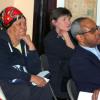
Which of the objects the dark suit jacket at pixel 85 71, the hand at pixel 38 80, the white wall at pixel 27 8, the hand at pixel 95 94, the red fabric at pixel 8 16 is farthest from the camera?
the white wall at pixel 27 8

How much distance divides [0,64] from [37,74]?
0.42 metres

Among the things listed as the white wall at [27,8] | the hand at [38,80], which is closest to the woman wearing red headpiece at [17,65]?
→ the hand at [38,80]

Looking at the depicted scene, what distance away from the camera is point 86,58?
109 inches

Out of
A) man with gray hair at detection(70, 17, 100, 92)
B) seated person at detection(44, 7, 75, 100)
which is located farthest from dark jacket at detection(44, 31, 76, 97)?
man with gray hair at detection(70, 17, 100, 92)

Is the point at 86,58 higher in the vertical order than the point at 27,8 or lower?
lower

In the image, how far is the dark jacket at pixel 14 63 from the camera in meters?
2.80

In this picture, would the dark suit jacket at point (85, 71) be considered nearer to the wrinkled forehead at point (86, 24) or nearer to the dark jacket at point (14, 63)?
the wrinkled forehead at point (86, 24)

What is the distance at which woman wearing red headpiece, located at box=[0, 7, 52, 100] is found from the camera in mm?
2785

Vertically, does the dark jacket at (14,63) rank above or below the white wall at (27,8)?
below

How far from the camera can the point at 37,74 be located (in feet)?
10.2

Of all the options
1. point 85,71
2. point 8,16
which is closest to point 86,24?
point 85,71

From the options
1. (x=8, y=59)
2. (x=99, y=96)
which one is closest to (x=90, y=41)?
(x=99, y=96)

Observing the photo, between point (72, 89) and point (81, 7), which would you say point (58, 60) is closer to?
point (72, 89)

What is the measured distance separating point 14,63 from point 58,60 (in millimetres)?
712
